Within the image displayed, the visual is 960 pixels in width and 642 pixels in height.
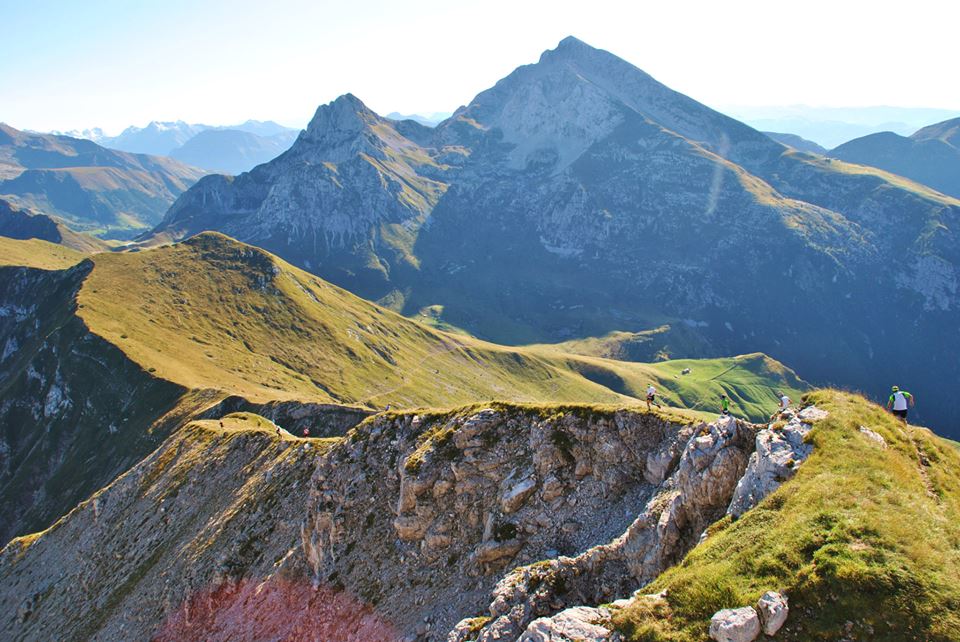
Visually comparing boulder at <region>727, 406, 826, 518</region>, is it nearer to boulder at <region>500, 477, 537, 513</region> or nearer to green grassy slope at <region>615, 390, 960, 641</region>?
green grassy slope at <region>615, 390, 960, 641</region>

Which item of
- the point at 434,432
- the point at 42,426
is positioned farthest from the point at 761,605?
the point at 42,426

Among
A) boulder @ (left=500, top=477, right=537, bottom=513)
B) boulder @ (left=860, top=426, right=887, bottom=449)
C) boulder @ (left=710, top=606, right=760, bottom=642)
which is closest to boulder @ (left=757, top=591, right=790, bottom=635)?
boulder @ (left=710, top=606, right=760, bottom=642)

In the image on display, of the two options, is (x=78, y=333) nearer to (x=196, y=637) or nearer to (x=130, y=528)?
(x=130, y=528)

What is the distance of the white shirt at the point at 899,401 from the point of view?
3384 centimetres

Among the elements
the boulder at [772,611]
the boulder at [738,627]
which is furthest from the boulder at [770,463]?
the boulder at [738,627]

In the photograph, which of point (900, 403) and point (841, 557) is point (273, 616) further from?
point (900, 403)

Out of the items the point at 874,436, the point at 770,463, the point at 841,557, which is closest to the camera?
the point at 841,557

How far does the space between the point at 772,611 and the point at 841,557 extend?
11.5 feet

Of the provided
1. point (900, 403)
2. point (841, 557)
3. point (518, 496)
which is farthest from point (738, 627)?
point (900, 403)

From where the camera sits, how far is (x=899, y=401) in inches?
1347

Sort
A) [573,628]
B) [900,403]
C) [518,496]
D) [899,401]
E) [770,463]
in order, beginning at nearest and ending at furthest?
1. [573,628]
2. [770,463]
3. [900,403]
4. [899,401]
5. [518,496]

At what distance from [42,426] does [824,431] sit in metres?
226

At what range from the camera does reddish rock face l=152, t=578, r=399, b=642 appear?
41.9 meters

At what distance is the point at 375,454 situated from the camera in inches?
2007
